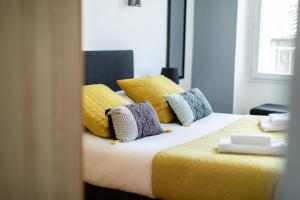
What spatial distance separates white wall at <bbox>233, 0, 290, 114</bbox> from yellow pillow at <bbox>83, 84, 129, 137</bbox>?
252cm

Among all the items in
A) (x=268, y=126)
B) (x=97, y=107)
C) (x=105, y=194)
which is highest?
(x=97, y=107)

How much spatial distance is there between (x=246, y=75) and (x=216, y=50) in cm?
54

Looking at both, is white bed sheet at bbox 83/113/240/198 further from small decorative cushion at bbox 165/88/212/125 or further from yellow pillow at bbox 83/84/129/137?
small decorative cushion at bbox 165/88/212/125

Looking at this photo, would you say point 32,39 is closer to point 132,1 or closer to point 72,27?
point 72,27

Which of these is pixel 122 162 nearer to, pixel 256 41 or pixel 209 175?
pixel 209 175

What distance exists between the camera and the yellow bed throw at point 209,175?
2.23 meters

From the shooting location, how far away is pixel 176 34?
193 inches

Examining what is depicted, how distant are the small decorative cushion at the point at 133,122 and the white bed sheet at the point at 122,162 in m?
0.06

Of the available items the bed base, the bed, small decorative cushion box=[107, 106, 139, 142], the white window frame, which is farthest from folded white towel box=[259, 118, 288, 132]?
the white window frame

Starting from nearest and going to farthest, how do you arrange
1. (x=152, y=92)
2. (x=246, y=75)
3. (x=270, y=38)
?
(x=152, y=92) < (x=270, y=38) < (x=246, y=75)

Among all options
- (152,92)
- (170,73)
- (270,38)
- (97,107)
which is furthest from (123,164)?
(270,38)

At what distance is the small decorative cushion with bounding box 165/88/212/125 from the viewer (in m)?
3.40

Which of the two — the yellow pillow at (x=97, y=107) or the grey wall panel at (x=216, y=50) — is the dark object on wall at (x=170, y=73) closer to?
the grey wall panel at (x=216, y=50)

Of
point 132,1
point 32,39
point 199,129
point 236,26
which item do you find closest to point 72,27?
point 32,39
